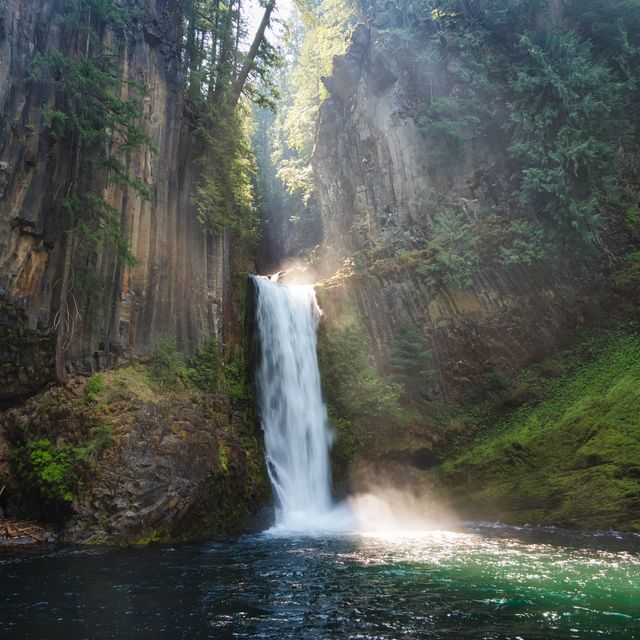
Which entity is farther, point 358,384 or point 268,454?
point 358,384

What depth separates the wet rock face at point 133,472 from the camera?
10.8 meters

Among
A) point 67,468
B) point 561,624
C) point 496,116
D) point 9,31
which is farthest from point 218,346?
point 496,116

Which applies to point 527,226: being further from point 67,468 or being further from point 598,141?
point 67,468

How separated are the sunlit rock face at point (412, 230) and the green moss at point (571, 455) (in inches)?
74.3

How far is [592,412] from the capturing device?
1527cm

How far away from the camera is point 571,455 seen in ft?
47.8

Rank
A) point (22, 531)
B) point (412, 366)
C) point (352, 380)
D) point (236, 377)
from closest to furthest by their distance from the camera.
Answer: point (22, 531), point (236, 377), point (352, 380), point (412, 366)

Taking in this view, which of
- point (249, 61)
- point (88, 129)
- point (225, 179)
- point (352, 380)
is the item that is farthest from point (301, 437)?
point (249, 61)

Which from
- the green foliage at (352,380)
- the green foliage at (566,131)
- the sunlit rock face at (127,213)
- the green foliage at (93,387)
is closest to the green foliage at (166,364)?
the sunlit rock face at (127,213)

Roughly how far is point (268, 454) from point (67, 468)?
6863mm

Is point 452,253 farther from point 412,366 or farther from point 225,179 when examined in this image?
point 225,179

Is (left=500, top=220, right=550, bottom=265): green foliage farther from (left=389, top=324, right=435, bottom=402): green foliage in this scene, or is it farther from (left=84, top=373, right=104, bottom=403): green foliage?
(left=84, top=373, right=104, bottom=403): green foliage

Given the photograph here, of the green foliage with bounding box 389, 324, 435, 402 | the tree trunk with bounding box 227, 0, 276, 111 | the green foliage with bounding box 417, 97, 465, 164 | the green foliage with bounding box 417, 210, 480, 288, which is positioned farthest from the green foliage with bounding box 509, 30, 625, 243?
the tree trunk with bounding box 227, 0, 276, 111

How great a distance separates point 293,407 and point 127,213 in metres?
8.51
